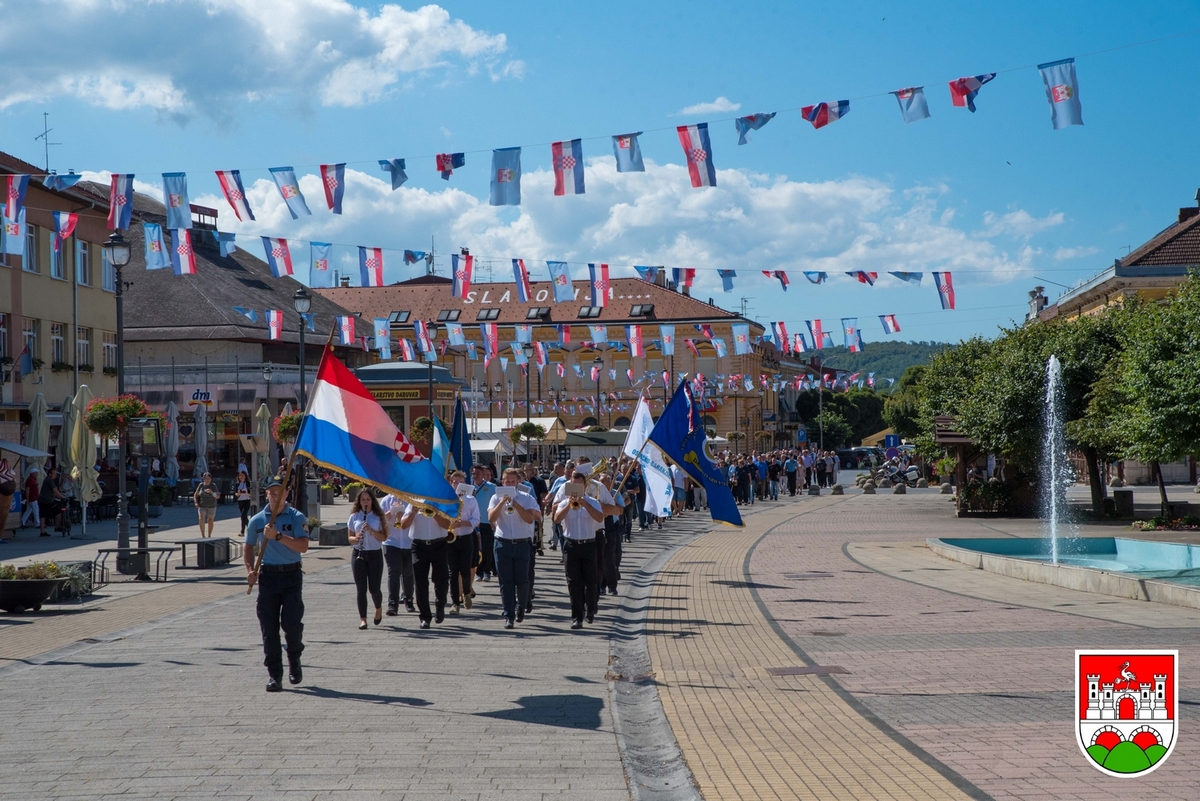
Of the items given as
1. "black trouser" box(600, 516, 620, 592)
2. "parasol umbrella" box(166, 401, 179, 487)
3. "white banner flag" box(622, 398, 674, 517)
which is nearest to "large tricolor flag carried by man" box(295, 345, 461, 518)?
"black trouser" box(600, 516, 620, 592)

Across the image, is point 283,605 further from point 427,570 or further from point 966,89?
point 966,89

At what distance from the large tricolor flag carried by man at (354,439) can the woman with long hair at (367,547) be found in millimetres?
2057

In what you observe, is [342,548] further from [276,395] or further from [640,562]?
[276,395]

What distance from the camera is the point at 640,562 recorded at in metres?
23.0

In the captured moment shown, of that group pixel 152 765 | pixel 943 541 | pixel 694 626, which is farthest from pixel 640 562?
pixel 152 765

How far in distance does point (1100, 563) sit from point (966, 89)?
35.8ft

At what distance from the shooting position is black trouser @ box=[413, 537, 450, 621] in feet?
43.7

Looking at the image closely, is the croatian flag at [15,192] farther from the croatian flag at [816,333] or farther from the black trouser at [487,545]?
the croatian flag at [816,333]

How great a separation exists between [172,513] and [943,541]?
75.9 feet

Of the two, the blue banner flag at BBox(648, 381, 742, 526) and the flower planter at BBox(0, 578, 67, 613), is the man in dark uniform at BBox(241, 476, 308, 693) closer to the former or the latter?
the flower planter at BBox(0, 578, 67, 613)

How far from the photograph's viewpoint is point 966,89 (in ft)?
49.3

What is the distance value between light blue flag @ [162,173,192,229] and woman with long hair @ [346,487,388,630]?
23.4 feet

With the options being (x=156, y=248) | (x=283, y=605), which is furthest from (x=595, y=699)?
(x=156, y=248)

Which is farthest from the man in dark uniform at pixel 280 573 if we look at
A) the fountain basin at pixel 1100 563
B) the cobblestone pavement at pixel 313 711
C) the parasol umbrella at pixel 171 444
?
the parasol umbrella at pixel 171 444
